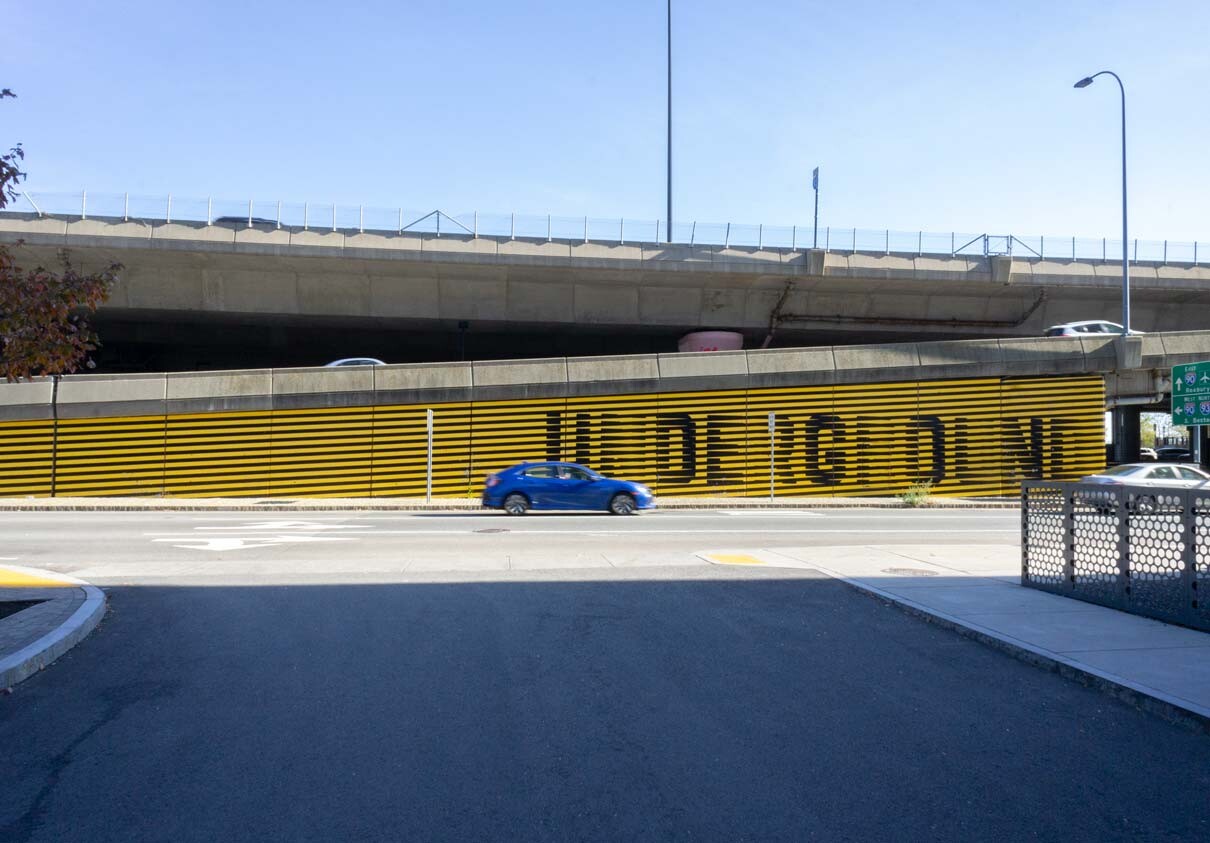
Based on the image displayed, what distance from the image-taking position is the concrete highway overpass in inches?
1203

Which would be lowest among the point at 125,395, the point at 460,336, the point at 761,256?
the point at 125,395

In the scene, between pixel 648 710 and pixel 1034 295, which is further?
pixel 1034 295

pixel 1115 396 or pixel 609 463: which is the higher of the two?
pixel 1115 396

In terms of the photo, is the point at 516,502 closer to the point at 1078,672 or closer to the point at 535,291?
the point at 535,291

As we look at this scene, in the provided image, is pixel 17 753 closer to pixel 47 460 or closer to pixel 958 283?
pixel 47 460

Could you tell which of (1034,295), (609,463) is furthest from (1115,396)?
(609,463)

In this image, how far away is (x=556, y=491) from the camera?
22.3m

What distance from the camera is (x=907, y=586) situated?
34.0 feet

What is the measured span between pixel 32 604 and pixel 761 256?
27859 millimetres

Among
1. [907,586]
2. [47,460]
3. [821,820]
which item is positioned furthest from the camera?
[47,460]

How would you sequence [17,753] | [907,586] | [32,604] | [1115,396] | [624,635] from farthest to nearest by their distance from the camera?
[1115,396]
[907,586]
[32,604]
[624,635]
[17,753]

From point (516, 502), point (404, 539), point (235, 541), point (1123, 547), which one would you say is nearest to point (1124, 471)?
point (516, 502)

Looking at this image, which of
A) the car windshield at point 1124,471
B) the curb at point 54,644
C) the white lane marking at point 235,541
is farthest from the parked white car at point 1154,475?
the curb at point 54,644

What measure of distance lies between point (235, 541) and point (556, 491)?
837 centimetres
